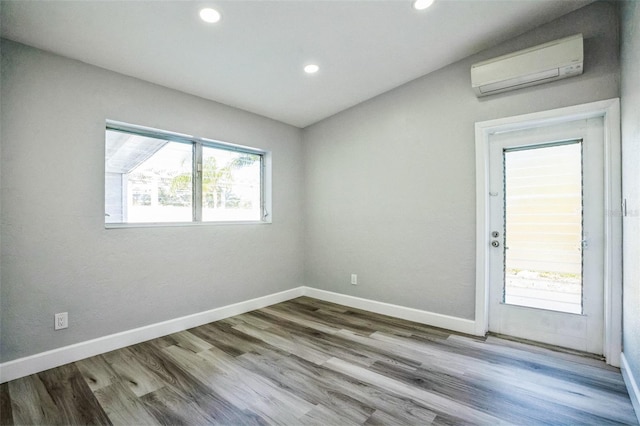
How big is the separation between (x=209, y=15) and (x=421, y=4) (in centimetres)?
158

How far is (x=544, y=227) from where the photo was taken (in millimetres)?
2729

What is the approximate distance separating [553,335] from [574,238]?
90 cm

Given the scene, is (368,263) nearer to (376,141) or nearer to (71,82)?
(376,141)

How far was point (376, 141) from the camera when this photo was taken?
3.71 m

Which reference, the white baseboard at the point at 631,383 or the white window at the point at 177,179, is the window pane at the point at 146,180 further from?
the white baseboard at the point at 631,383

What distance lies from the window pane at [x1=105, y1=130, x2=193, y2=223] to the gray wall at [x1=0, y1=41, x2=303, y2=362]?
14cm

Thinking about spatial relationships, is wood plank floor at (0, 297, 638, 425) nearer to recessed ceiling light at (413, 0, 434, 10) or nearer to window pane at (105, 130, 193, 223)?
window pane at (105, 130, 193, 223)

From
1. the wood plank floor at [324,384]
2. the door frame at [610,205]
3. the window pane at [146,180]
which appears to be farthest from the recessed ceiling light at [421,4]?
the wood plank floor at [324,384]

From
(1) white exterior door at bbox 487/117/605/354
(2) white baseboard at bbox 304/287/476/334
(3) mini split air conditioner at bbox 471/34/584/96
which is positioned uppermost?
(3) mini split air conditioner at bbox 471/34/584/96

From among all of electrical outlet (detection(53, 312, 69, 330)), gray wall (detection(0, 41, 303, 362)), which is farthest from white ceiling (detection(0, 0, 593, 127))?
electrical outlet (detection(53, 312, 69, 330))

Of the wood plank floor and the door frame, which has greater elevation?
the door frame

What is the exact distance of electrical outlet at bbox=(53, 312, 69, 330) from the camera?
2.38m

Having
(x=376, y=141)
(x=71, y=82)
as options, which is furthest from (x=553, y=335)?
(x=71, y=82)

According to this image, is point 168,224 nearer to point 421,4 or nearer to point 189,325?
point 189,325
